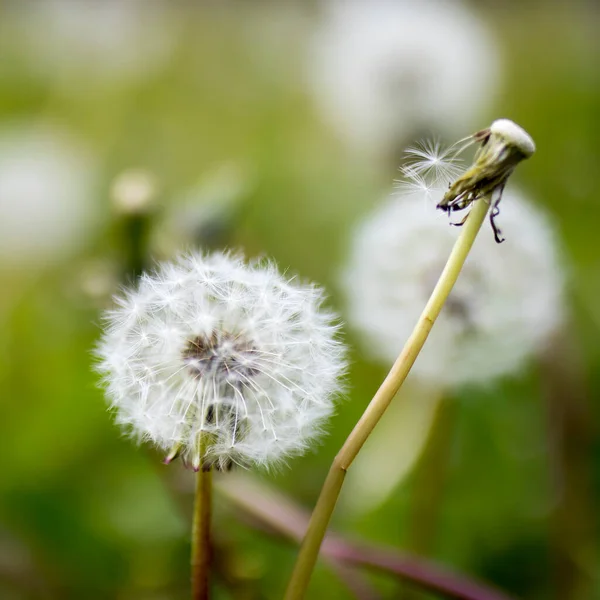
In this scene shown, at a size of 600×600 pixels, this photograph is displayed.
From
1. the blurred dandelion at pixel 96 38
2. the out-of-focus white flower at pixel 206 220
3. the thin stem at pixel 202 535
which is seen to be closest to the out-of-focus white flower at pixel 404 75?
the blurred dandelion at pixel 96 38

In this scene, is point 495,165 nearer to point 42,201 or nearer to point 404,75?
point 42,201

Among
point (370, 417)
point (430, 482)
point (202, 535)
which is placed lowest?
point (430, 482)

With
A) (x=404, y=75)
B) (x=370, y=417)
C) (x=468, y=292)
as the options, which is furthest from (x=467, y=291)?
(x=404, y=75)

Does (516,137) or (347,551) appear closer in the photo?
(516,137)

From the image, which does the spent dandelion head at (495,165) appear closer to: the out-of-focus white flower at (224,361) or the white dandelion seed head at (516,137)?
the white dandelion seed head at (516,137)

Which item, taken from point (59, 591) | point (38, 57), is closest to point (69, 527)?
point (59, 591)

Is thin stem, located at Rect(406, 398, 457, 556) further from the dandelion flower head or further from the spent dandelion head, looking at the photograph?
the spent dandelion head

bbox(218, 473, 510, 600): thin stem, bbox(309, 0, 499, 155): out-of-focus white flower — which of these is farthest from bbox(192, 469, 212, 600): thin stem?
bbox(309, 0, 499, 155): out-of-focus white flower
